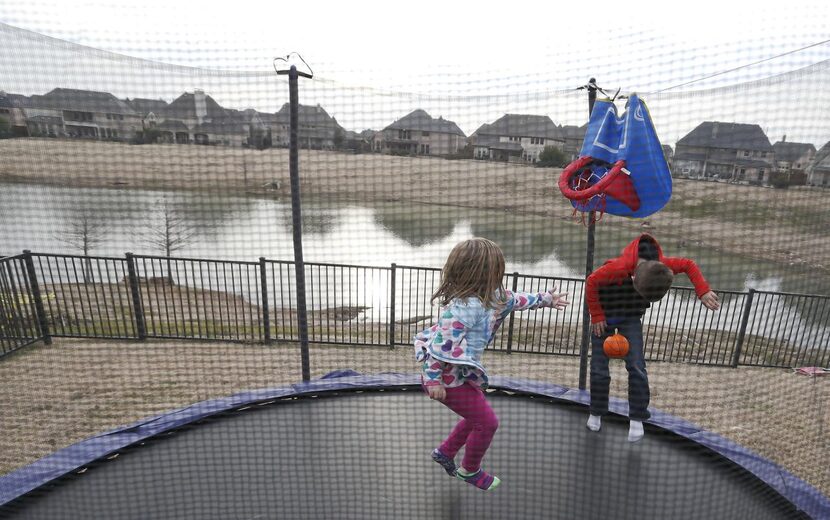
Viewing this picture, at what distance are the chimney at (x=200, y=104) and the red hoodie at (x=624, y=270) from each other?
1.98 m

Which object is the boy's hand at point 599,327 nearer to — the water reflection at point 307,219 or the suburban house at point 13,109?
the water reflection at point 307,219

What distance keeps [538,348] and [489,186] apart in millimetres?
2168

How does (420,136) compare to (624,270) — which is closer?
(624,270)

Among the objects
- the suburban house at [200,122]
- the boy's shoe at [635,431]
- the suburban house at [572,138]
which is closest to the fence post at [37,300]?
the suburban house at [200,122]

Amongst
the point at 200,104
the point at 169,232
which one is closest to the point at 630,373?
the point at 200,104

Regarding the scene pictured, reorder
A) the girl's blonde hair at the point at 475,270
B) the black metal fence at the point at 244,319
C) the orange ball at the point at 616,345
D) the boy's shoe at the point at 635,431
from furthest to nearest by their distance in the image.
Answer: the black metal fence at the point at 244,319 → the boy's shoe at the point at 635,431 → the orange ball at the point at 616,345 → the girl's blonde hair at the point at 475,270

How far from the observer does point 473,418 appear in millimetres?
1482

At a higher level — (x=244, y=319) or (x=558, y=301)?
(x=558, y=301)

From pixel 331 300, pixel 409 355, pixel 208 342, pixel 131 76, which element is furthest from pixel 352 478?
pixel 331 300

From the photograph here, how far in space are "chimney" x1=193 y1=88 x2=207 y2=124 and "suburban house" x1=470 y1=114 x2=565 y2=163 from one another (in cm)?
135

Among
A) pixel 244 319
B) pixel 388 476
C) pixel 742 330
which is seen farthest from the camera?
pixel 244 319

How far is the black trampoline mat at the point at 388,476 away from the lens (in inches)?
63.1

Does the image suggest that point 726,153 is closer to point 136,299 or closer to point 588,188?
point 588,188

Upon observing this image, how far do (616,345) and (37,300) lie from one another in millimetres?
4358
